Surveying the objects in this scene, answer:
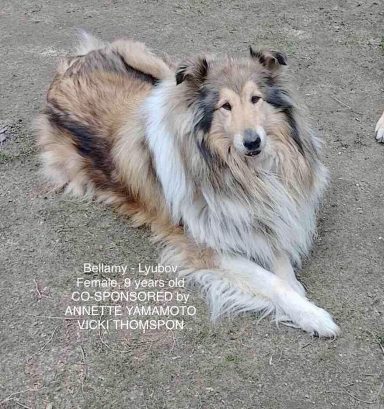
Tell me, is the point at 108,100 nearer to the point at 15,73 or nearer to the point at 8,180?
the point at 8,180

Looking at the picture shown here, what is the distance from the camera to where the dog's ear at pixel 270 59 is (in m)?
3.08

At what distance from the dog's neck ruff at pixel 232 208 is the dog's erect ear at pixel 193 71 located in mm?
202

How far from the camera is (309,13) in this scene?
232 inches

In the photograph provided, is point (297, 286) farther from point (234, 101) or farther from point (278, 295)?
point (234, 101)

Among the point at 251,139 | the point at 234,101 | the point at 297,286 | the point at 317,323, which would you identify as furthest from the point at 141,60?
the point at 317,323

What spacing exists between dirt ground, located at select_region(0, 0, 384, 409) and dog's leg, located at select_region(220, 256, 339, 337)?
0.06m

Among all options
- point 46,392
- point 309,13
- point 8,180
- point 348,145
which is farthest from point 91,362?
point 309,13

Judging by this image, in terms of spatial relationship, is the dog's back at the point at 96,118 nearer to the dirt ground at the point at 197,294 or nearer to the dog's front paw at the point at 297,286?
the dirt ground at the point at 197,294

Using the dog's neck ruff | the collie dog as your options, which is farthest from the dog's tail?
the dog's neck ruff

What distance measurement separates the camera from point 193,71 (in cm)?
302

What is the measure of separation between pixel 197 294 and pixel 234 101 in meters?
1.00

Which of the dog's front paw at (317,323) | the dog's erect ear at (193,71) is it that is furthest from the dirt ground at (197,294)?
the dog's erect ear at (193,71)

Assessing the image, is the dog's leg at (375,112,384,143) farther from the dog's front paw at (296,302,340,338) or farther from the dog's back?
the dog's front paw at (296,302,340,338)

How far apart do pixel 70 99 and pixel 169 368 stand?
193 centimetres
